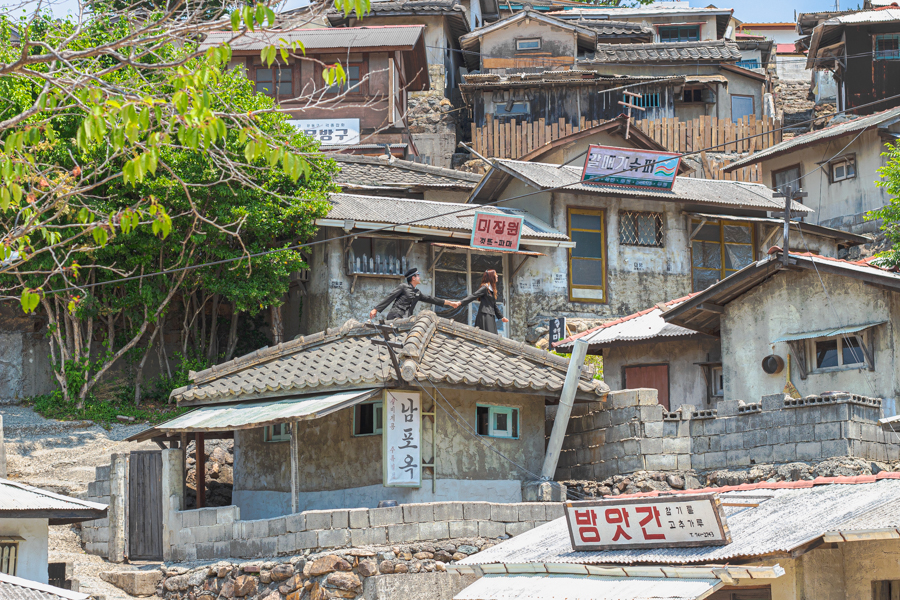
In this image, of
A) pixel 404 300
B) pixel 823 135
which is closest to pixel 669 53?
pixel 823 135

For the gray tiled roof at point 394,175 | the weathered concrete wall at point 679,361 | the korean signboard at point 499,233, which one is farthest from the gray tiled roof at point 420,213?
the weathered concrete wall at point 679,361

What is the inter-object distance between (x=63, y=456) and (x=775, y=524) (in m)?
16.0

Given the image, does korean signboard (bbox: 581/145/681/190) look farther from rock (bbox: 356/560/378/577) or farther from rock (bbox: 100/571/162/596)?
rock (bbox: 100/571/162/596)

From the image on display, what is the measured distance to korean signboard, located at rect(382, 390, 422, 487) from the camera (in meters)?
17.2

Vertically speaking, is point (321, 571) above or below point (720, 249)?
below

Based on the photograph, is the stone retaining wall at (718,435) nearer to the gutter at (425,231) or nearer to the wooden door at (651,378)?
the wooden door at (651,378)

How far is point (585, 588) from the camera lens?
1212cm

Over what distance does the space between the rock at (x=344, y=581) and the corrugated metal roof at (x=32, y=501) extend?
370 cm

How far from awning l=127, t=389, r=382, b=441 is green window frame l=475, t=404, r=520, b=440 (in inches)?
87.0

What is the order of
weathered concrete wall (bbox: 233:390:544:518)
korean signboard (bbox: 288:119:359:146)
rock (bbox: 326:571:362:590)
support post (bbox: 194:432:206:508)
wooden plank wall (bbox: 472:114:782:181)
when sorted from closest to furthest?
rock (bbox: 326:571:362:590), weathered concrete wall (bbox: 233:390:544:518), support post (bbox: 194:432:206:508), korean signboard (bbox: 288:119:359:146), wooden plank wall (bbox: 472:114:782:181)

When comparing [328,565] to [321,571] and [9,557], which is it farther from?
[9,557]

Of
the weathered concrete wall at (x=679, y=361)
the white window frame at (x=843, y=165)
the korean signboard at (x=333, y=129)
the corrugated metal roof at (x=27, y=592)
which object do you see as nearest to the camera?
the corrugated metal roof at (x=27, y=592)

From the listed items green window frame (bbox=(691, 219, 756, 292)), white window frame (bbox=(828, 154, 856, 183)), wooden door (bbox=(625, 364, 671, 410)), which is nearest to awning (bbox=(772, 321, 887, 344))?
wooden door (bbox=(625, 364, 671, 410))

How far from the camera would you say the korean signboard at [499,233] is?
89.5ft
